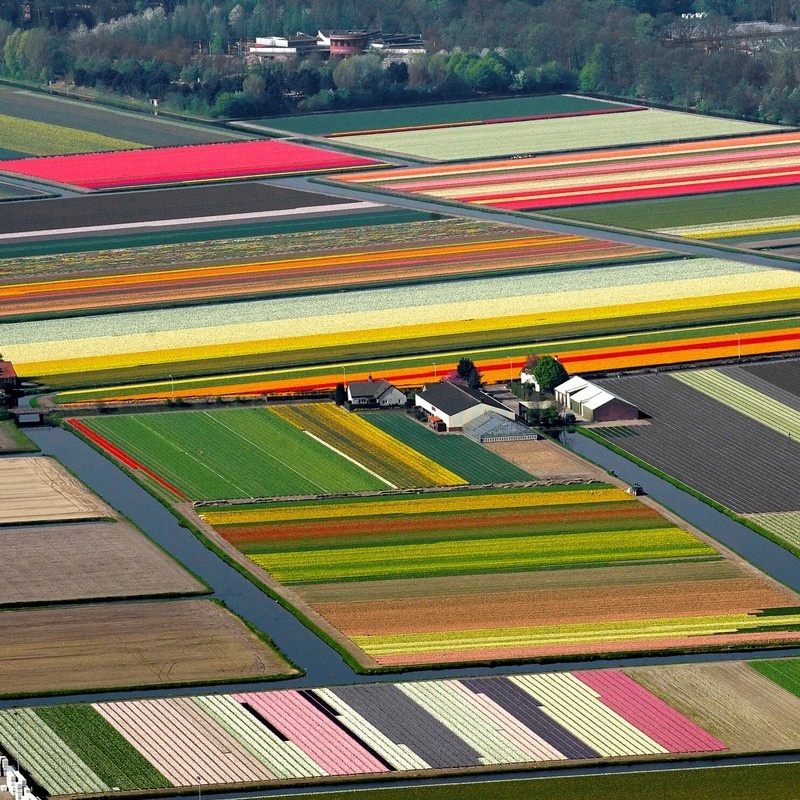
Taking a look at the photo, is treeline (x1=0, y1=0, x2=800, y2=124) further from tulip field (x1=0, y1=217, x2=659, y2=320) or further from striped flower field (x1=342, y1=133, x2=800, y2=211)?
tulip field (x1=0, y1=217, x2=659, y2=320)

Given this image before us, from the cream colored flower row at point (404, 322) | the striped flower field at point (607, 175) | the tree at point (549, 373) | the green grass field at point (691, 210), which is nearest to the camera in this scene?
the tree at point (549, 373)

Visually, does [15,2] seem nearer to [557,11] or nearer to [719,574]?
[557,11]

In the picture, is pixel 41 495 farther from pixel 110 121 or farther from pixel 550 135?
pixel 110 121

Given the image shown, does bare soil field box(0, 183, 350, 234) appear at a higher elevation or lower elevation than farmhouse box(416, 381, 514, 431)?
lower

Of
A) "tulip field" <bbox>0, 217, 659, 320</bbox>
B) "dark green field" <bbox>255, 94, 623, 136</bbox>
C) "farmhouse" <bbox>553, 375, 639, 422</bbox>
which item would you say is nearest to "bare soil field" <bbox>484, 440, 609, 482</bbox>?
"farmhouse" <bbox>553, 375, 639, 422</bbox>

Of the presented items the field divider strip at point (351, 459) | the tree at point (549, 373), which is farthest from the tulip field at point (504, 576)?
the tree at point (549, 373)

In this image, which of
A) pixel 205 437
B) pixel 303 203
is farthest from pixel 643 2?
pixel 205 437

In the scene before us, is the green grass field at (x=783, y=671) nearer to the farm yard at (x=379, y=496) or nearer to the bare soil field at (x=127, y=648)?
the farm yard at (x=379, y=496)

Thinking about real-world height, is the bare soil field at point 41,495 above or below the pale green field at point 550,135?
below
